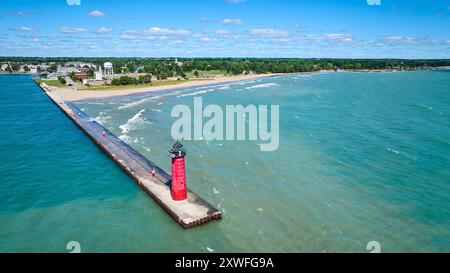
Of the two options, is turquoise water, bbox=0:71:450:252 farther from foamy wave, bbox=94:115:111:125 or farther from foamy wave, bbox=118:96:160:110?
foamy wave, bbox=118:96:160:110

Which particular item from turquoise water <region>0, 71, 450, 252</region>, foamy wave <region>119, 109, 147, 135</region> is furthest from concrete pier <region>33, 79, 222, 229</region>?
foamy wave <region>119, 109, 147, 135</region>

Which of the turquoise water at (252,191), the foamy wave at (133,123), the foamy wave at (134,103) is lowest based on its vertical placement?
the turquoise water at (252,191)

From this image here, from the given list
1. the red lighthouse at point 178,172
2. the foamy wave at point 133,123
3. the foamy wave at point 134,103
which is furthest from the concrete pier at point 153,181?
the foamy wave at point 134,103

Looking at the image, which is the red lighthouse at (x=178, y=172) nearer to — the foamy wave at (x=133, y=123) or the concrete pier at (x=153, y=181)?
the concrete pier at (x=153, y=181)

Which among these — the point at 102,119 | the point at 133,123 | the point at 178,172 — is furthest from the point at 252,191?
the point at 102,119

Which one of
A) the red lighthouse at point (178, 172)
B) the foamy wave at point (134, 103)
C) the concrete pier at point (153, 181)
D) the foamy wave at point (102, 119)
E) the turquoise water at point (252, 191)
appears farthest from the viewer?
the foamy wave at point (134, 103)
